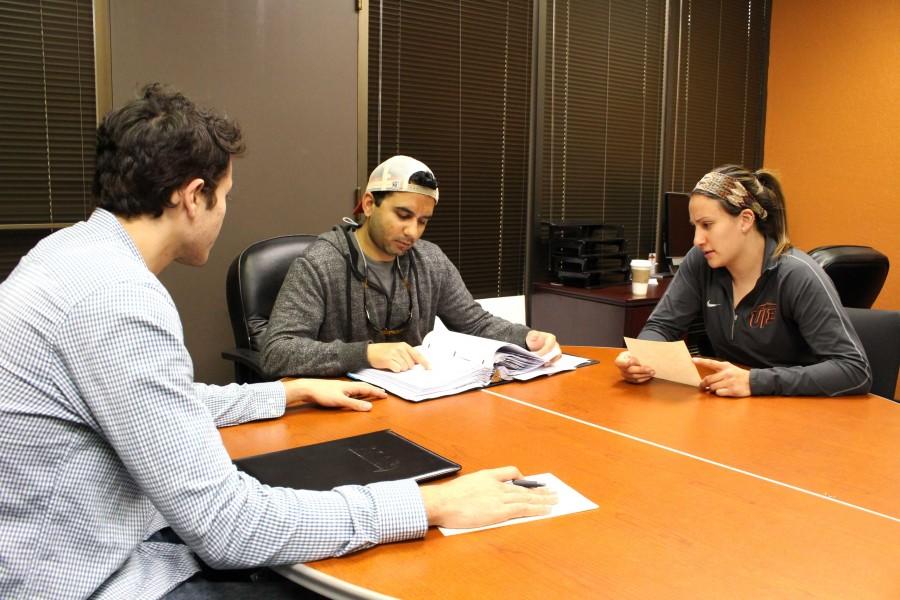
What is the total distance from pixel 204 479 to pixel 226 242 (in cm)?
218

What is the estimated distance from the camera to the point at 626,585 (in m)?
0.97

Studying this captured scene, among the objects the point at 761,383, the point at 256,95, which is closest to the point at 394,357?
the point at 761,383

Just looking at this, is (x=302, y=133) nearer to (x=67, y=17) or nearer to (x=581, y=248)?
(x=67, y=17)

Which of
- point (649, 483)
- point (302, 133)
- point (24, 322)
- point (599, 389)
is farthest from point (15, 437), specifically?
point (302, 133)

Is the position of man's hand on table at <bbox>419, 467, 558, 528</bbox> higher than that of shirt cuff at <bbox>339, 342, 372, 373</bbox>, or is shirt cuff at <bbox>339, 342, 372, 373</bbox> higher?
shirt cuff at <bbox>339, 342, 372, 373</bbox>

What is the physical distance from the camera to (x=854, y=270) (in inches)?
123

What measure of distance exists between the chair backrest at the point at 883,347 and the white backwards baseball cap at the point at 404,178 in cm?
136

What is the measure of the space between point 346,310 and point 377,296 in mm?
118

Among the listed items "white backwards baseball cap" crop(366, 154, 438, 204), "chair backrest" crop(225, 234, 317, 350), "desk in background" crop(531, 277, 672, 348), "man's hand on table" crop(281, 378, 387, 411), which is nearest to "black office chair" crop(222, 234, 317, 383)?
"chair backrest" crop(225, 234, 317, 350)

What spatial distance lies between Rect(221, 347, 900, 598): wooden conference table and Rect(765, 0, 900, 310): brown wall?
9.97ft

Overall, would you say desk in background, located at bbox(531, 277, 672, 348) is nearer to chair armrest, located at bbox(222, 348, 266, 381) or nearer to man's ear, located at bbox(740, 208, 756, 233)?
man's ear, located at bbox(740, 208, 756, 233)

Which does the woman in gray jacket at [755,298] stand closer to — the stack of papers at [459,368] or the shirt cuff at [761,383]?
the shirt cuff at [761,383]

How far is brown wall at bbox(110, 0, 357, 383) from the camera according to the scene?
279 cm

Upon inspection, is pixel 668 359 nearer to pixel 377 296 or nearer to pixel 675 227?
pixel 377 296
